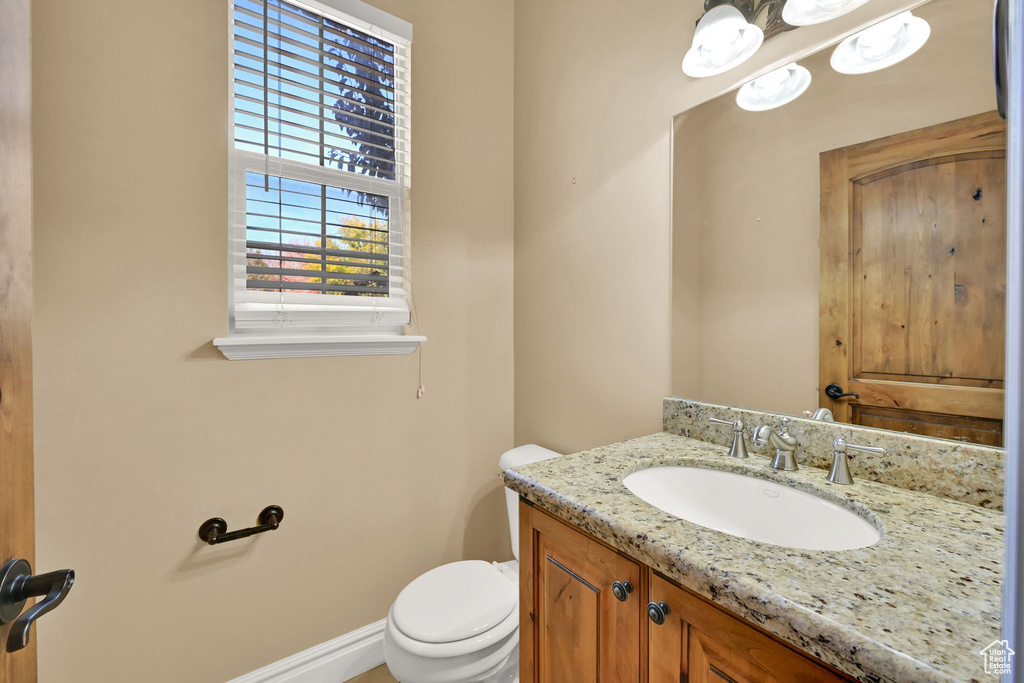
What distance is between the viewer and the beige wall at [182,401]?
3.81 ft

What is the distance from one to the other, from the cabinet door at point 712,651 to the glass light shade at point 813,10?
1242 mm

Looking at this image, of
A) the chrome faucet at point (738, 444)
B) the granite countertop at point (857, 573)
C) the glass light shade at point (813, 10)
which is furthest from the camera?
the chrome faucet at point (738, 444)

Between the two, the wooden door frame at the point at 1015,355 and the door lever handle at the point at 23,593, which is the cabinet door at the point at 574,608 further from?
the door lever handle at the point at 23,593

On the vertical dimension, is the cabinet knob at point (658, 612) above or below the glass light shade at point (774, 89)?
below

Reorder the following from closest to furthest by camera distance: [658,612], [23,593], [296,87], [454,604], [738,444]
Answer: [23,593]
[658,612]
[738,444]
[454,604]
[296,87]

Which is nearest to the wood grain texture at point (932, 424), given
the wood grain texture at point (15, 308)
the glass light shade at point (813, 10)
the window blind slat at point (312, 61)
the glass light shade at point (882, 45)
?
the glass light shade at point (882, 45)

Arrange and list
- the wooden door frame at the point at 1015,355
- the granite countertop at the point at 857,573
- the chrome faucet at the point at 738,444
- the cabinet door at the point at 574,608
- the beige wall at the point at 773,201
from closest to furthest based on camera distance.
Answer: the wooden door frame at the point at 1015,355
the granite countertop at the point at 857,573
the cabinet door at the point at 574,608
the beige wall at the point at 773,201
the chrome faucet at the point at 738,444

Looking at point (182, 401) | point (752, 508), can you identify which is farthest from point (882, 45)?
point (182, 401)

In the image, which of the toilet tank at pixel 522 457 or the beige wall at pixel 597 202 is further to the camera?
the toilet tank at pixel 522 457

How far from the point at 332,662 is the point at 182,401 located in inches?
41.0

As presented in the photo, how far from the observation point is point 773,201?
3.66ft

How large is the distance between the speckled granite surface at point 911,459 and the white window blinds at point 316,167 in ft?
4.31

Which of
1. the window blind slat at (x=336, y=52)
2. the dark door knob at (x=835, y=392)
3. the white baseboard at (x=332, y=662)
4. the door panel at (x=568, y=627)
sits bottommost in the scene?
the white baseboard at (x=332, y=662)

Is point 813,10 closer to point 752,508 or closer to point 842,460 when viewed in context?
point 842,460
